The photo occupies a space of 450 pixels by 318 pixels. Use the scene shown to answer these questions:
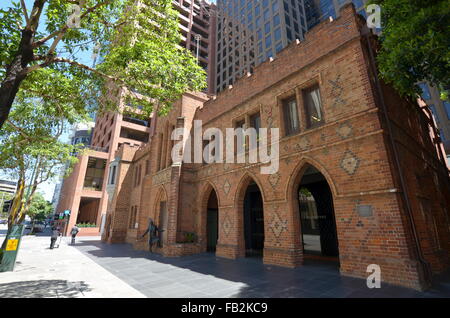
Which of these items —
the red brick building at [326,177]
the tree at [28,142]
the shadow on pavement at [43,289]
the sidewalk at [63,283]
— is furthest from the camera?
the tree at [28,142]

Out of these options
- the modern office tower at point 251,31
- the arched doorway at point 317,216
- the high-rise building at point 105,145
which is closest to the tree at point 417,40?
the arched doorway at point 317,216

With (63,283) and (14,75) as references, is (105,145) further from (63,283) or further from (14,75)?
(14,75)

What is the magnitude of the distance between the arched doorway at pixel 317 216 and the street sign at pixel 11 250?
12.8 m

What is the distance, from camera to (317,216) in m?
12.1

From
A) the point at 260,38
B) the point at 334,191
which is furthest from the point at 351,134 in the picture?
the point at 260,38

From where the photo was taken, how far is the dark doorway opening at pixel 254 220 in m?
14.4

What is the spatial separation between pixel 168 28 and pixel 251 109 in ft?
17.1

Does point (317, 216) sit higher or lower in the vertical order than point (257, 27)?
lower

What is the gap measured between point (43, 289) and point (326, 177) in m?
8.97

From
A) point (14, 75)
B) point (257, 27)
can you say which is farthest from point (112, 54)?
point (257, 27)

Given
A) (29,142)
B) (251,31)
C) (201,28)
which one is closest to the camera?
(29,142)

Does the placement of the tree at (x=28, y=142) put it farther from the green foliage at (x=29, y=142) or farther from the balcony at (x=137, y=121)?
the balcony at (x=137, y=121)

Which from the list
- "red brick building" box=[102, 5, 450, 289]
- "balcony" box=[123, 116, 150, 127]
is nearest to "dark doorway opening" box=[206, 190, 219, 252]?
"red brick building" box=[102, 5, 450, 289]

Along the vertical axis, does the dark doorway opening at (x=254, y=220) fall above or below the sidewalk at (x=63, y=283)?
above
